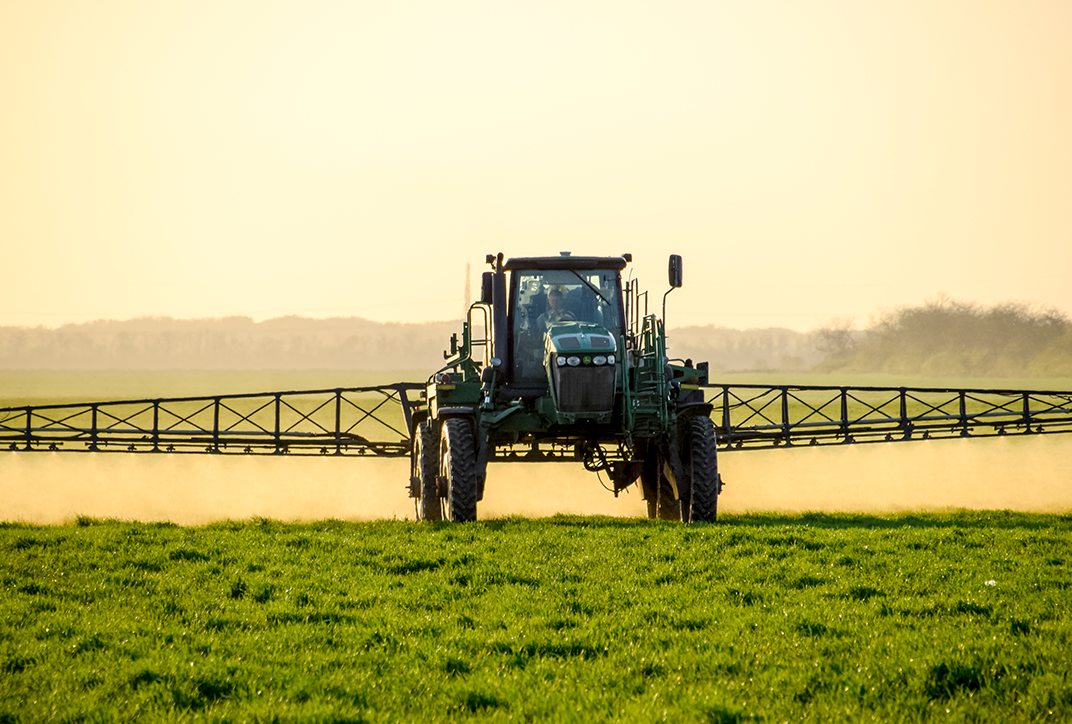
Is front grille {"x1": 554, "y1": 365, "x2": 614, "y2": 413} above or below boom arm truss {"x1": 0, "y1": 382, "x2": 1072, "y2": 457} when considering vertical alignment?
above

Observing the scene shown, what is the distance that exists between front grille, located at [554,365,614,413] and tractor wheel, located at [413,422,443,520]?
9.17 feet

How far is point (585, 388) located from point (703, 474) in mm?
2222

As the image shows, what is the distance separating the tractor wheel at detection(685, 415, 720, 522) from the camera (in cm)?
1381

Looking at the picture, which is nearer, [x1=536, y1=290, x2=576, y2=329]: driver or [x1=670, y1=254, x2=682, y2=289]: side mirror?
[x1=670, y1=254, x2=682, y2=289]: side mirror

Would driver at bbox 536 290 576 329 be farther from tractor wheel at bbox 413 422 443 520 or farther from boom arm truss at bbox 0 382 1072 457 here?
boom arm truss at bbox 0 382 1072 457

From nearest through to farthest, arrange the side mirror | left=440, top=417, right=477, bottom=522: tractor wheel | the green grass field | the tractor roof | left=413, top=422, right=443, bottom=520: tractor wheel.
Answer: the green grass field → the side mirror → left=440, top=417, right=477, bottom=522: tractor wheel → the tractor roof → left=413, top=422, right=443, bottom=520: tractor wheel

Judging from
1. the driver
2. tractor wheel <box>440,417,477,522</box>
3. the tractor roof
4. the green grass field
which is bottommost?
the green grass field

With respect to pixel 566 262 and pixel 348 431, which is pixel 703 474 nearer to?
pixel 566 262

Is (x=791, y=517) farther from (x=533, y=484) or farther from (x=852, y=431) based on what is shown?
(x=533, y=484)

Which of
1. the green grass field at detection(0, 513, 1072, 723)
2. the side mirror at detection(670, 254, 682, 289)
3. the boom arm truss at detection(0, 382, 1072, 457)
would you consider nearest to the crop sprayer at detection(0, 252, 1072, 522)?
the side mirror at detection(670, 254, 682, 289)

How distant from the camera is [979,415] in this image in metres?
21.2

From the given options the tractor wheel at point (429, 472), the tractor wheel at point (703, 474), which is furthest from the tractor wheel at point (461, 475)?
the tractor wheel at point (703, 474)

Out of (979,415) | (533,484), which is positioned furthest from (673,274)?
(533,484)

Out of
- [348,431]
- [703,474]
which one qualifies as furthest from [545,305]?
[348,431]
